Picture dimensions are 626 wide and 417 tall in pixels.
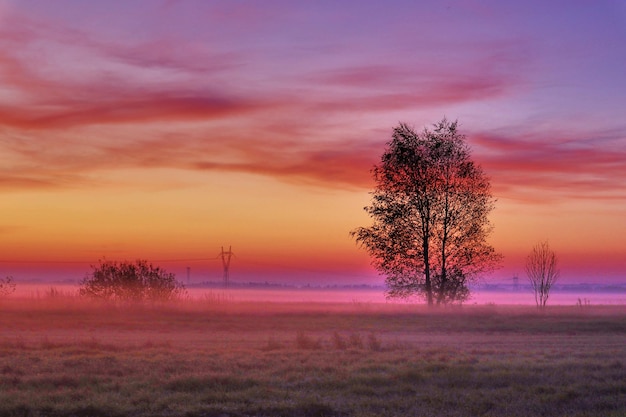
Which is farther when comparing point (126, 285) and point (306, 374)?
point (126, 285)

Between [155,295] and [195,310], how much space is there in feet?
20.5

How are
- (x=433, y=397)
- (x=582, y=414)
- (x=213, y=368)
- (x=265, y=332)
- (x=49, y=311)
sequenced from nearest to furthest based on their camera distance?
1. (x=582, y=414)
2. (x=433, y=397)
3. (x=213, y=368)
4. (x=265, y=332)
5. (x=49, y=311)

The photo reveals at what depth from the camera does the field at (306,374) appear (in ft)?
49.7

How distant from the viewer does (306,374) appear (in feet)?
60.5

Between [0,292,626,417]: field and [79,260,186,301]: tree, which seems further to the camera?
[79,260,186,301]: tree

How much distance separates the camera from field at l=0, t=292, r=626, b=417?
596 inches

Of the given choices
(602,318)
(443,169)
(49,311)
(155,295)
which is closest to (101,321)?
(49,311)

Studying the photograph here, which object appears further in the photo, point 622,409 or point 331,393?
point 331,393

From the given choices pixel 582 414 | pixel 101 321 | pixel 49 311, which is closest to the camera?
pixel 582 414

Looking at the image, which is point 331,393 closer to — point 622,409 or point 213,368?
point 213,368

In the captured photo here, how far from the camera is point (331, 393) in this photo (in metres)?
16.4

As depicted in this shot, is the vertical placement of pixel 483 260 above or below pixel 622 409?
above

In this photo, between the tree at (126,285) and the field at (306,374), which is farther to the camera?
the tree at (126,285)

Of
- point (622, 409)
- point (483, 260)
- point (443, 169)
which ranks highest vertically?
point (443, 169)
